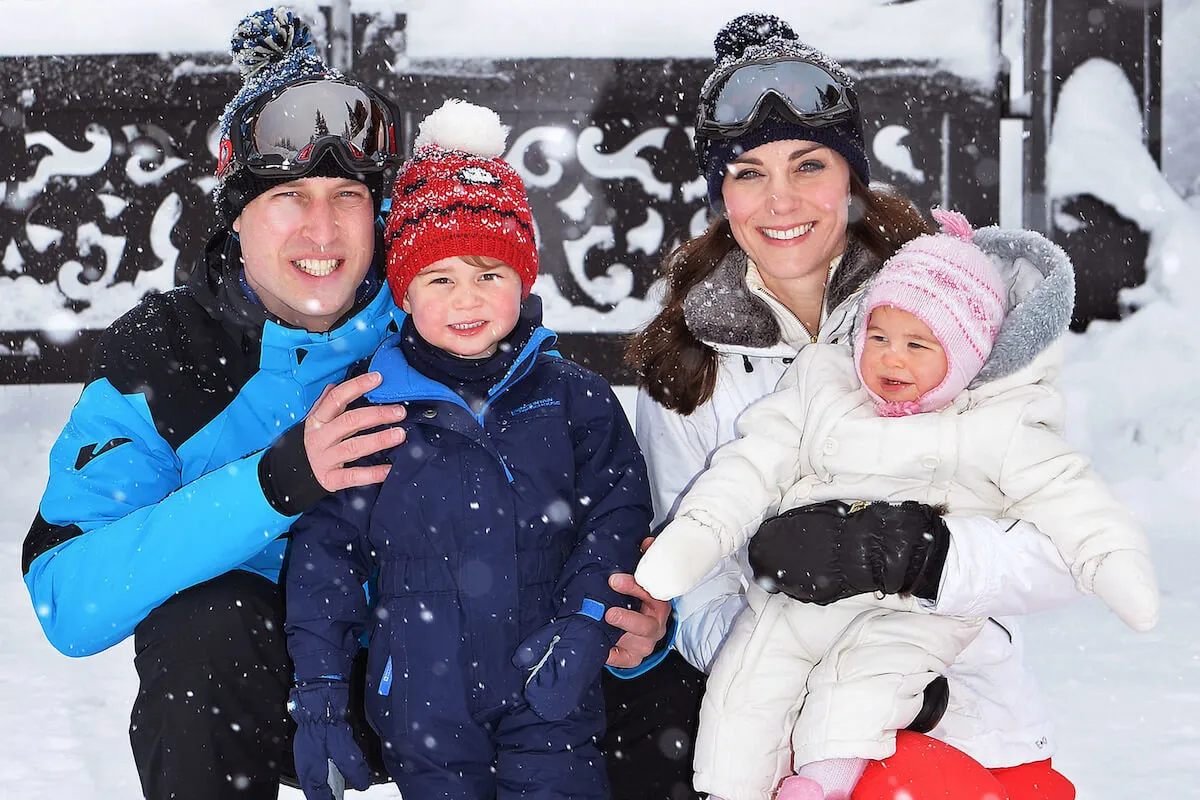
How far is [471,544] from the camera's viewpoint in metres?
2.42

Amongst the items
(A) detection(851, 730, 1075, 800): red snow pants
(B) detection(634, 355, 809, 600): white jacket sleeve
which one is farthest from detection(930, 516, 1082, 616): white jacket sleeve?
(B) detection(634, 355, 809, 600): white jacket sleeve

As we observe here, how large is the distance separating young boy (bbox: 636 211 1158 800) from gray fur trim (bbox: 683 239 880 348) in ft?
0.85

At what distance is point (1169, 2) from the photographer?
10.7 m

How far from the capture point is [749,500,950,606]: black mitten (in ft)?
7.28

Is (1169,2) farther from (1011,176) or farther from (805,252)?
(805,252)

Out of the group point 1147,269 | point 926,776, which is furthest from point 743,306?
point 1147,269

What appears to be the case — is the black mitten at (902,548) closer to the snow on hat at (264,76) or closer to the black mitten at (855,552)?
the black mitten at (855,552)

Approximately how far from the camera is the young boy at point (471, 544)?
2344mm

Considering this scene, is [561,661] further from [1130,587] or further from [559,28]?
[559,28]

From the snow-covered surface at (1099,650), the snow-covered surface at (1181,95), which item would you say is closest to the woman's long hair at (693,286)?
the snow-covered surface at (1099,650)

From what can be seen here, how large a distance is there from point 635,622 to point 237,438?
1.02 meters

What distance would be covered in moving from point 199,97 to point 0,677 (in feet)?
12.2

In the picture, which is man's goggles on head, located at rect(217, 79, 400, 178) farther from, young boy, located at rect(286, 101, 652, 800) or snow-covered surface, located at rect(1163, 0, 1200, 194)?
snow-covered surface, located at rect(1163, 0, 1200, 194)

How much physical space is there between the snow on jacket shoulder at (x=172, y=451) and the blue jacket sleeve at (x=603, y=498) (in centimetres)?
58
